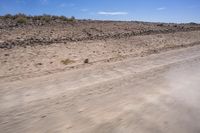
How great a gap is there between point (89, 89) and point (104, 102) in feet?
4.44

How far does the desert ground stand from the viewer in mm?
6398

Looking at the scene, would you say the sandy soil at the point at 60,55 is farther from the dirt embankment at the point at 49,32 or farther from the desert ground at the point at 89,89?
the dirt embankment at the point at 49,32

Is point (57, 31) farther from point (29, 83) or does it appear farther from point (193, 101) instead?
point (193, 101)

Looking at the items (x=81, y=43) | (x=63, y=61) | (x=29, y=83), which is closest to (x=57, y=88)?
(x=29, y=83)

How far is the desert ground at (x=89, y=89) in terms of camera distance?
6.40 m

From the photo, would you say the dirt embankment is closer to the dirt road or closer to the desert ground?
the desert ground

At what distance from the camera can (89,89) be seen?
9000 mm

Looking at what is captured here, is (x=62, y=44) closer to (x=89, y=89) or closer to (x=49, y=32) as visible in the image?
(x=49, y=32)

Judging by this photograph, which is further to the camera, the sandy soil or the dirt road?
the sandy soil

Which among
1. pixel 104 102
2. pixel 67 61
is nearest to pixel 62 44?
pixel 67 61

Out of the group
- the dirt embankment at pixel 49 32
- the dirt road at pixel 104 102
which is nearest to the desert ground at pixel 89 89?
the dirt road at pixel 104 102

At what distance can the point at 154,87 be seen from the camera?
930 cm

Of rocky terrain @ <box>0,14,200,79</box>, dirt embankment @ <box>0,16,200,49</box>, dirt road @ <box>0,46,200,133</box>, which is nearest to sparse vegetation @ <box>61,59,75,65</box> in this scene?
rocky terrain @ <box>0,14,200,79</box>

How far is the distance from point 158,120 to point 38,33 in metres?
14.7
